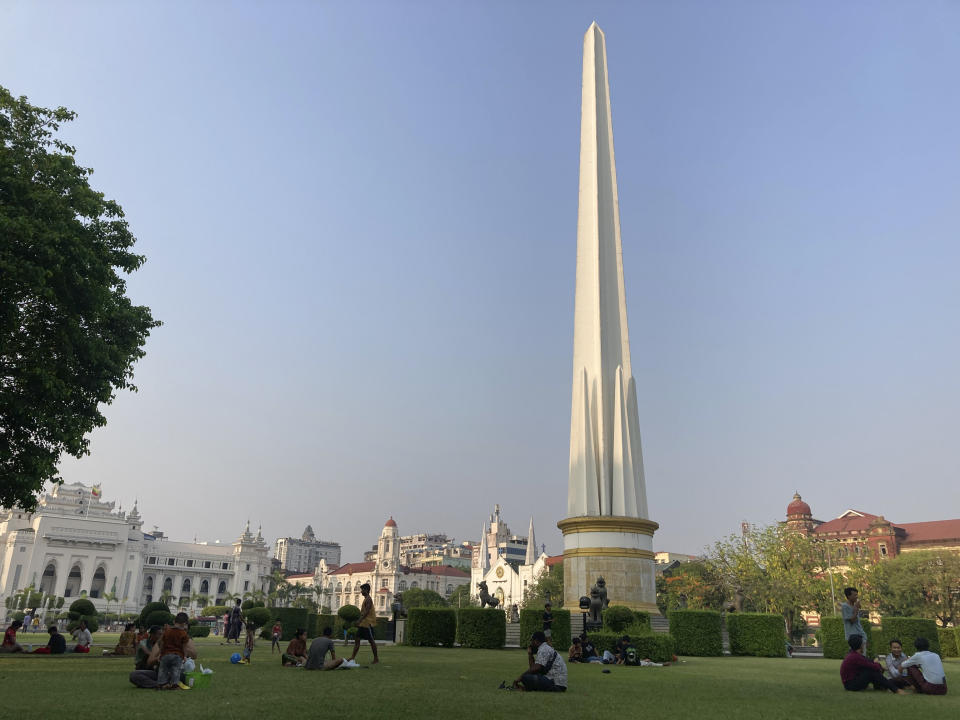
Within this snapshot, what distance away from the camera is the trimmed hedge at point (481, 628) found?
79.7ft

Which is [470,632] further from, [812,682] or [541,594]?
[541,594]

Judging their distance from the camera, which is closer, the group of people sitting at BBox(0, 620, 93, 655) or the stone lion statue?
the group of people sitting at BBox(0, 620, 93, 655)

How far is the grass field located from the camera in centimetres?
858

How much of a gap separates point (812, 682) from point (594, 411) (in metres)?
20.1

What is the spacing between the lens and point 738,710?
9492 mm

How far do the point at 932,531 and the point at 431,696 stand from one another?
10274cm

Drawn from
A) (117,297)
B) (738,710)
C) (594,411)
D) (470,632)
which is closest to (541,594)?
(594,411)

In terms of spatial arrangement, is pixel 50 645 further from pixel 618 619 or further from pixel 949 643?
pixel 949 643

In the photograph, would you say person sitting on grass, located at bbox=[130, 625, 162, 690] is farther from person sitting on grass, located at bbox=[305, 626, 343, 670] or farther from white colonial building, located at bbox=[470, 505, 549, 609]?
white colonial building, located at bbox=[470, 505, 549, 609]

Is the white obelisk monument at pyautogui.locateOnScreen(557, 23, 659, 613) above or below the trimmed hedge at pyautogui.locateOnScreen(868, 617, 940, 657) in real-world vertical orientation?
above

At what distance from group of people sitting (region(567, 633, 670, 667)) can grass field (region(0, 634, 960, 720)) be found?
243 centimetres

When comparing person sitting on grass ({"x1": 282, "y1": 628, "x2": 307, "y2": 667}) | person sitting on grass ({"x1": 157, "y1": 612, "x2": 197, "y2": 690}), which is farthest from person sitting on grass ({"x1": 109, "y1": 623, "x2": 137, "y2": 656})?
person sitting on grass ({"x1": 157, "y1": 612, "x2": 197, "y2": 690})

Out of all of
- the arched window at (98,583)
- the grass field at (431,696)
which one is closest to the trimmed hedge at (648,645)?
the grass field at (431,696)

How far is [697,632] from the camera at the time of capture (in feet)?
78.9
